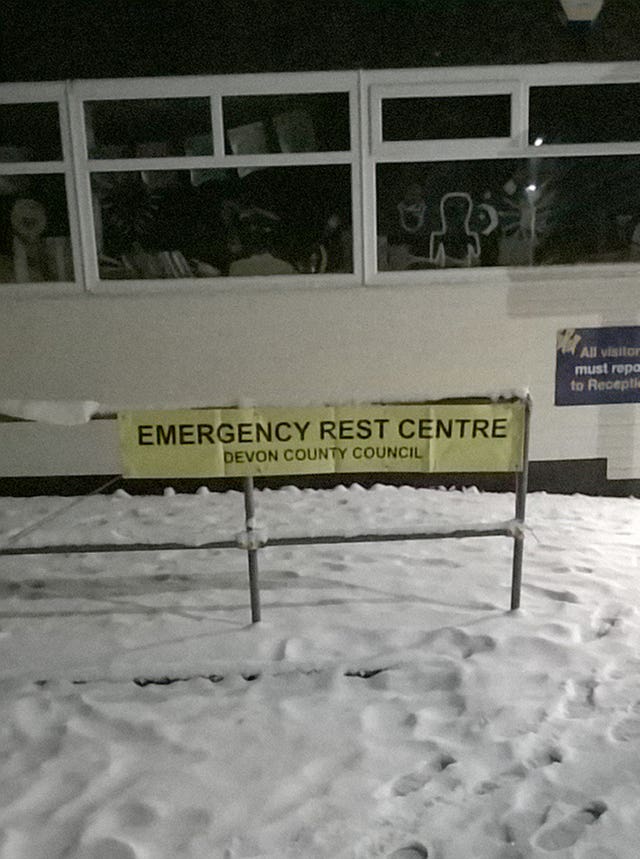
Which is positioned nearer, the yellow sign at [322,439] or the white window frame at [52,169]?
the yellow sign at [322,439]

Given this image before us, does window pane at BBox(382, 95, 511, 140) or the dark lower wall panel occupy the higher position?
window pane at BBox(382, 95, 511, 140)

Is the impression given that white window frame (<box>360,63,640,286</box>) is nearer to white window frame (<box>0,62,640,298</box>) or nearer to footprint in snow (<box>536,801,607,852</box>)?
white window frame (<box>0,62,640,298</box>)

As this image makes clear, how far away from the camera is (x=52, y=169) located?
5520 mm

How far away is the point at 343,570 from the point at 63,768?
1974 millimetres

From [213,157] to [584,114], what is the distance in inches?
107

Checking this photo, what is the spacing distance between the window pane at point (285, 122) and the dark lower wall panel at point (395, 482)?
250cm

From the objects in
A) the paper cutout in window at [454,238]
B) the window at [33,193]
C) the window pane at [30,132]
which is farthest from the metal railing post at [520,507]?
the window pane at [30,132]

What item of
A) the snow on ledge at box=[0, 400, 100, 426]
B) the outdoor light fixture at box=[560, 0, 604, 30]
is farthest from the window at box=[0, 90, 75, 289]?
the outdoor light fixture at box=[560, 0, 604, 30]

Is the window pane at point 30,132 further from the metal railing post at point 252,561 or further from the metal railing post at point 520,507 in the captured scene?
the metal railing post at point 520,507

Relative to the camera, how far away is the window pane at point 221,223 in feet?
18.7

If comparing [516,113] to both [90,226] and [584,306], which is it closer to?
[584,306]

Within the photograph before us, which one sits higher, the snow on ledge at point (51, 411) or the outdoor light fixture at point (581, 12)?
the outdoor light fixture at point (581, 12)

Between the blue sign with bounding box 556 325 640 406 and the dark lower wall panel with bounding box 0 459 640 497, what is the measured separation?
51 cm

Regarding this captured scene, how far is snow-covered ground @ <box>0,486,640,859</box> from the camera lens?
2250mm
